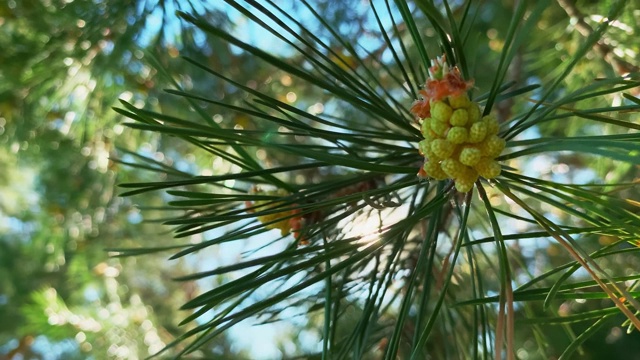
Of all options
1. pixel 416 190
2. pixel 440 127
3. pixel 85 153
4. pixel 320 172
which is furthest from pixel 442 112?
pixel 85 153

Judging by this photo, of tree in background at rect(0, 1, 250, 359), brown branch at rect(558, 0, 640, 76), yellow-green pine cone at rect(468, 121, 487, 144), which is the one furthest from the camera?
tree in background at rect(0, 1, 250, 359)

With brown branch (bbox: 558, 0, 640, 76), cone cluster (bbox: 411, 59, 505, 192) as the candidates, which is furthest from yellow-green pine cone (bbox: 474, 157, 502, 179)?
brown branch (bbox: 558, 0, 640, 76)

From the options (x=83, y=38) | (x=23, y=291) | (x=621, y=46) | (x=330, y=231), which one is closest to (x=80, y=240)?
(x=23, y=291)

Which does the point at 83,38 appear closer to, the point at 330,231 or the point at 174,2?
the point at 174,2

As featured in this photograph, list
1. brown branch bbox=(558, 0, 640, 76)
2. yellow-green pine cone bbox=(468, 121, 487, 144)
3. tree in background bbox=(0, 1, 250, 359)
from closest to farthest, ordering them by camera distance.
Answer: yellow-green pine cone bbox=(468, 121, 487, 144) < brown branch bbox=(558, 0, 640, 76) < tree in background bbox=(0, 1, 250, 359)

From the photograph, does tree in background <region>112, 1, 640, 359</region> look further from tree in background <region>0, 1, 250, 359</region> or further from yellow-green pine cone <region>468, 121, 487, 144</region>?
tree in background <region>0, 1, 250, 359</region>

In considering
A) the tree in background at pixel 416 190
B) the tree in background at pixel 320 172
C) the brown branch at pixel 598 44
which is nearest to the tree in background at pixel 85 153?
the tree in background at pixel 320 172

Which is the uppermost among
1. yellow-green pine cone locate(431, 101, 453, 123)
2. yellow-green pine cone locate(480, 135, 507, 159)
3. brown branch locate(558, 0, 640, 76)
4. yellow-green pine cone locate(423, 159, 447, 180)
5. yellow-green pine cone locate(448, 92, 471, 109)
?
brown branch locate(558, 0, 640, 76)
